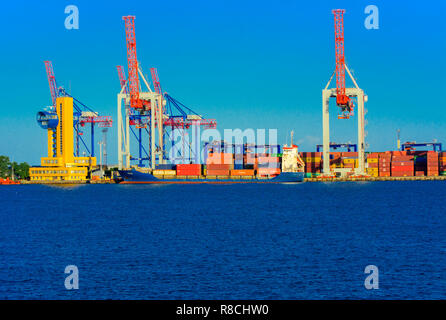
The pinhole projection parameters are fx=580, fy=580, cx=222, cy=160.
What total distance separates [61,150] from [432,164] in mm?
74995

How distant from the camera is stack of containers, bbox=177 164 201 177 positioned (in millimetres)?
106188

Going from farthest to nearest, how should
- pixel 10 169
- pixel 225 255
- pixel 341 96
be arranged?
pixel 10 169 < pixel 341 96 < pixel 225 255

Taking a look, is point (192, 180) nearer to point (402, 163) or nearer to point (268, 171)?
point (268, 171)

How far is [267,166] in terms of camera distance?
344 feet

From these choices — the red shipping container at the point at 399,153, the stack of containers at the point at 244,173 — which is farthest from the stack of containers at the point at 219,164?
the red shipping container at the point at 399,153

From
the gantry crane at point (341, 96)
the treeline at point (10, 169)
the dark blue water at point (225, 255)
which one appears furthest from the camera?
the treeline at point (10, 169)

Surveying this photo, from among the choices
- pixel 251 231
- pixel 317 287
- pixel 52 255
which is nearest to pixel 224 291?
pixel 317 287

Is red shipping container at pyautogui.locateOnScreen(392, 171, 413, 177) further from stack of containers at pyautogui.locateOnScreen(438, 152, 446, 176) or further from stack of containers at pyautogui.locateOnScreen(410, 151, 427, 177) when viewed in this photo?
stack of containers at pyautogui.locateOnScreen(438, 152, 446, 176)

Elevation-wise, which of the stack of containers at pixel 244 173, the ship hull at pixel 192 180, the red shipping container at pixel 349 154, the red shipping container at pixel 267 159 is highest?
the red shipping container at pixel 349 154

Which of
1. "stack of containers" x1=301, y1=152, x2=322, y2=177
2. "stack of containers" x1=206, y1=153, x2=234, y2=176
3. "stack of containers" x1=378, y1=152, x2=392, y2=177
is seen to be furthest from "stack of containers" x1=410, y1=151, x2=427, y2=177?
"stack of containers" x1=206, y1=153, x2=234, y2=176

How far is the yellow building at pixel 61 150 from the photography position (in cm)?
11575

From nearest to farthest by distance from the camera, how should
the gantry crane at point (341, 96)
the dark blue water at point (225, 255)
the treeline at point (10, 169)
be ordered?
the dark blue water at point (225, 255) → the gantry crane at point (341, 96) → the treeline at point (10, 169)

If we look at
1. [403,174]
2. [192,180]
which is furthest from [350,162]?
[192,180]

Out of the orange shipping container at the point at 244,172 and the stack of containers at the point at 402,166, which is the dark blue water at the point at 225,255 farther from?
the stack of containers at the point at 402,166
